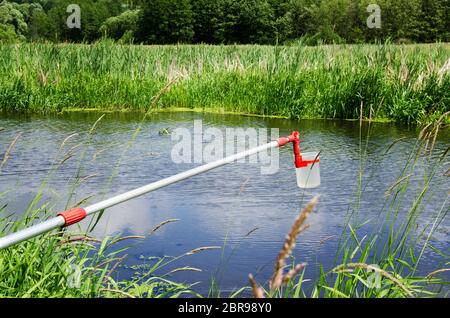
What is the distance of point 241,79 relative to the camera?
11242mm

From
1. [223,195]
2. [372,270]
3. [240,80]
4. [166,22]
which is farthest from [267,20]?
[372,270]

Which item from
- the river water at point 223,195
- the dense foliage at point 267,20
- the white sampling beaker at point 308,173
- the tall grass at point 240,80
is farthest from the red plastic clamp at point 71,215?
the dense foliage at point 267,20

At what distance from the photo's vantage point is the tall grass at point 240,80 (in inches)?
390

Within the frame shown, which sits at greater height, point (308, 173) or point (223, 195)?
point (308, 173)

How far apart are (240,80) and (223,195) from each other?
19.7ft

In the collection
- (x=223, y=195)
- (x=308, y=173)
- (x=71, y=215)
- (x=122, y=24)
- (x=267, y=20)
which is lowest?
(x=223, y=195)

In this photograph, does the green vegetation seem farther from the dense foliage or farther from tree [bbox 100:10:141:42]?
tree [bbox 100:10:141:42]

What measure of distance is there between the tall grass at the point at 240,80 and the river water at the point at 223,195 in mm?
1168

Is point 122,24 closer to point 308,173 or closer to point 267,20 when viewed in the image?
point 267,20

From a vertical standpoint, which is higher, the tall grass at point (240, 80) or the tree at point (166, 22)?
the tree at point (166, 22)

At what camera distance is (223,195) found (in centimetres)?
Answer: 545

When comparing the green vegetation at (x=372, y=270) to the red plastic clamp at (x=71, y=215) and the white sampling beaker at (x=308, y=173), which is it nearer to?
the white sampling beaker at (x=308, y=173)
